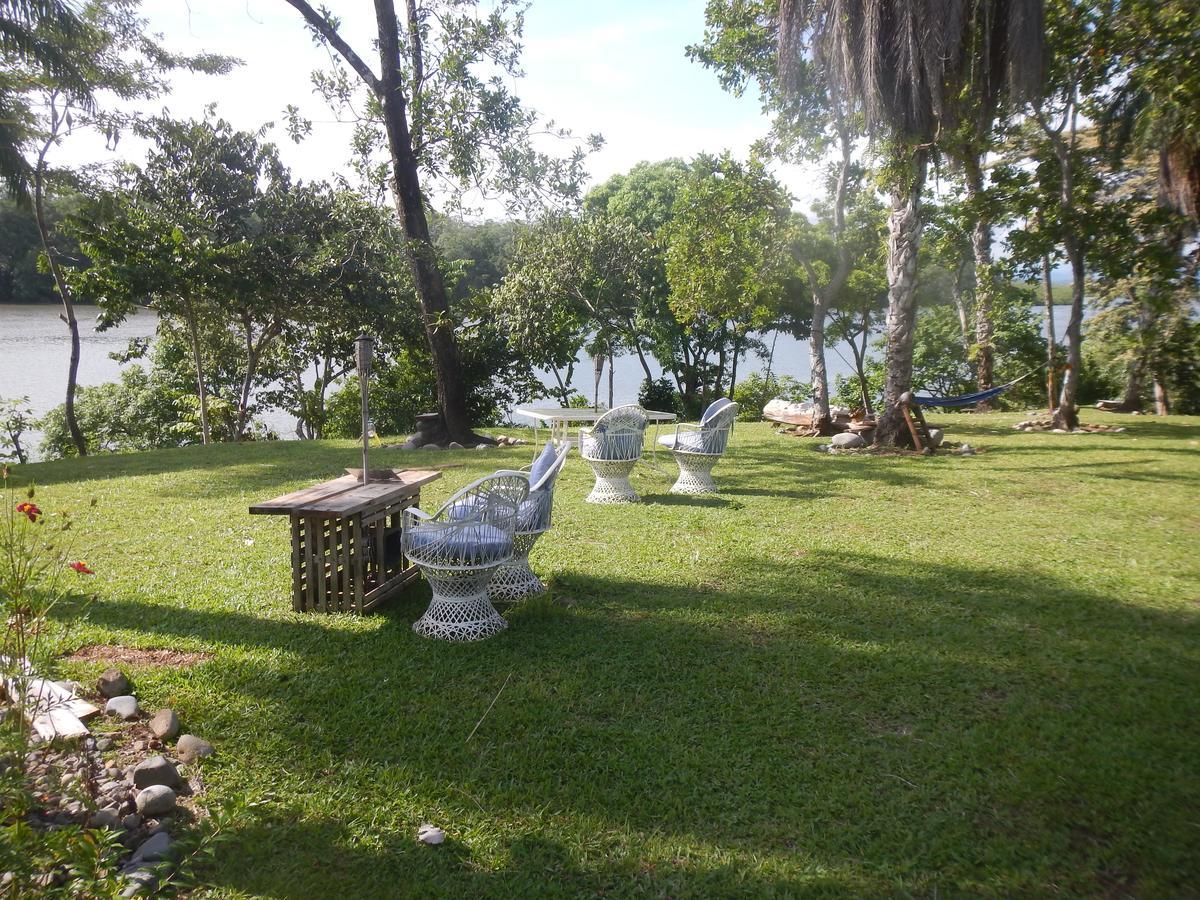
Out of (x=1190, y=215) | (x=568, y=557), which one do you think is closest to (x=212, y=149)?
(x=568, y=557)

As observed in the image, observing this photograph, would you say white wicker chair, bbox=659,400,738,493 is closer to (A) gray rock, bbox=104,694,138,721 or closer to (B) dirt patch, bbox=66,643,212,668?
(B) dirt patch, bbox=66,643,212,668

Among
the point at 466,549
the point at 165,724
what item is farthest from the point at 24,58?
the point at 165,724

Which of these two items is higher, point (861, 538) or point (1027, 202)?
point (1027, 202)

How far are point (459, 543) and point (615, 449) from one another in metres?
3.38

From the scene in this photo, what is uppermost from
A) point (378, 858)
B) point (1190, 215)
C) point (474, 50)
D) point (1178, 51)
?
point (474, 50)

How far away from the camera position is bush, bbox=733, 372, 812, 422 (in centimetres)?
1797

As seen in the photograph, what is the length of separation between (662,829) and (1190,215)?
1406 centimetres

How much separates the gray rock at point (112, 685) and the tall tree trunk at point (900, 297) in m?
9.87

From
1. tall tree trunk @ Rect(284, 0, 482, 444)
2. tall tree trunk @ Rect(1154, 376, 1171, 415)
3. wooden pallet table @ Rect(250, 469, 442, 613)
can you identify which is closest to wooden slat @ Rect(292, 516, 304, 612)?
wooden pallet table @ Rect(250, 469, 442, 613)

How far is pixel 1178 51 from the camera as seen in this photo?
9375 millimetres

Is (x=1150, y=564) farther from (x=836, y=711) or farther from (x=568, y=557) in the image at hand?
(x=568, y=557)

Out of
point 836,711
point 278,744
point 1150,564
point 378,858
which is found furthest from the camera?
point 1150,564

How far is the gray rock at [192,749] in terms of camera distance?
273 centimetres

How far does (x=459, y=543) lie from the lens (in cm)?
378
